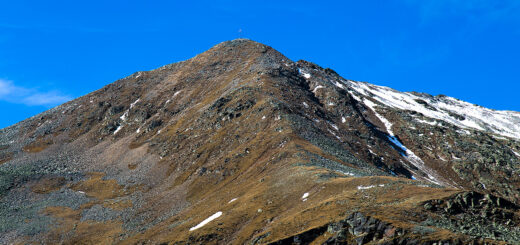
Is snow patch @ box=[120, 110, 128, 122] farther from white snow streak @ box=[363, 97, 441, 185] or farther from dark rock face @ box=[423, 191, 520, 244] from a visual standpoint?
dark rock face @ box=[423, 191, 520, 244]

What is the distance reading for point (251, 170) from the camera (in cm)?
9425

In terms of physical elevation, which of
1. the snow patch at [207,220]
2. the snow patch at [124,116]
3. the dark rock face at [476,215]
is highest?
the snow patch at [124,116]

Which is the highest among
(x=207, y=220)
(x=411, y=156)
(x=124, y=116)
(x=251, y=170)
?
(x=124, y=116)

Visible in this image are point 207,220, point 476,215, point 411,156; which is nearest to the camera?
point 476,215

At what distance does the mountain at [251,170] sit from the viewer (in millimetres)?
44938

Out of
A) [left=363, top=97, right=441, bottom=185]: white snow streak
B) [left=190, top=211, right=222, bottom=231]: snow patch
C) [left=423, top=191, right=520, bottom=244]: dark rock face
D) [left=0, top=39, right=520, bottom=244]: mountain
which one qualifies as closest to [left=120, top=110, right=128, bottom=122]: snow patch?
[left=0, top=39, right=520, bottom=244]: mountain

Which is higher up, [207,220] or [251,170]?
[251,170]

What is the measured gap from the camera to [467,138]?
164 m

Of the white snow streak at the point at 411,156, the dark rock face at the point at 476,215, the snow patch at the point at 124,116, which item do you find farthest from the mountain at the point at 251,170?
the snow patch at the point at 124,116

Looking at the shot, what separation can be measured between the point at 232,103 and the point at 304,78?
6044 centimetres

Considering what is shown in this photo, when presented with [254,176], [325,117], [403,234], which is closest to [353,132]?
[325,117]

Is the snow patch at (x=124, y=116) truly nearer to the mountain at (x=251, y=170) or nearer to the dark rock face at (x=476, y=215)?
the mountain at (x=251, y=170)

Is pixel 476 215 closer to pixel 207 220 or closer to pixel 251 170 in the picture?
pixel 207 220

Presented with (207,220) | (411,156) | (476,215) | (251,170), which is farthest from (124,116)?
(476,215)
